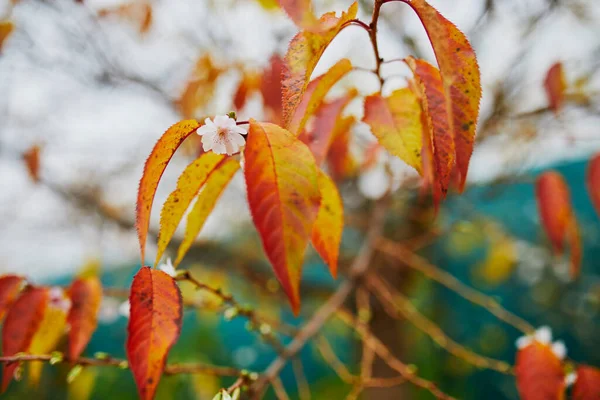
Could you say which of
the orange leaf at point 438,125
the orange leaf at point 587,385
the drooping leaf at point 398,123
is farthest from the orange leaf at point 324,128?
the orange leaf at point 587,385

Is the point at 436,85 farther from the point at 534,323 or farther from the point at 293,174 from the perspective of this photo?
the point at 534,323

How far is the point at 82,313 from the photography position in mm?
622

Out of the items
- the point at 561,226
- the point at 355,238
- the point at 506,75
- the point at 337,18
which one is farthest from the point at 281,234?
the point at 355,238

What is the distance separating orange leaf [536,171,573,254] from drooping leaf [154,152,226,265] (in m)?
0.73

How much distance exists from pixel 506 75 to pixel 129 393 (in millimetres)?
4019

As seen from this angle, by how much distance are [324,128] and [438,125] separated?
0.70 feet

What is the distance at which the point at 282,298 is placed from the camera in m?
2.10

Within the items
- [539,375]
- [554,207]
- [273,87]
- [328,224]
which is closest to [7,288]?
[328,224]

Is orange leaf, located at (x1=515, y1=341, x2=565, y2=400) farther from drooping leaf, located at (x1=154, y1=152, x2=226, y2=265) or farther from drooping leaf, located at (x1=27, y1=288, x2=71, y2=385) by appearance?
drooping leaf, located at (x1=27, y1=288, x2=71, y2=385)

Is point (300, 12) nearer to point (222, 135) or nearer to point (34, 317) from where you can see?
point (222, 135)

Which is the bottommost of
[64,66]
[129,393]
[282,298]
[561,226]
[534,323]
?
[129,393]

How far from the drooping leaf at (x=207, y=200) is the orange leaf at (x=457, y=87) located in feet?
0.81

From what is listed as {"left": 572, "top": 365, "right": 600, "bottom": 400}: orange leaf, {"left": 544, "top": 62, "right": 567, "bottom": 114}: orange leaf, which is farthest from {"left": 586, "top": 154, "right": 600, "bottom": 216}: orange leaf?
{"left": 572, "top": 365, "right": 600, "bottom": 400}: orange leaf

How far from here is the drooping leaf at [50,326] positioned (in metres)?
0.68
